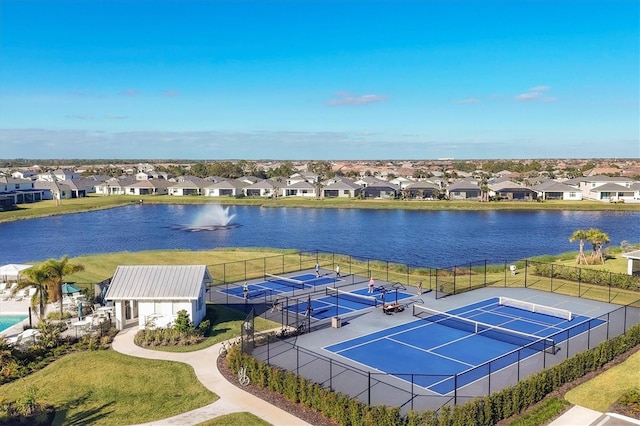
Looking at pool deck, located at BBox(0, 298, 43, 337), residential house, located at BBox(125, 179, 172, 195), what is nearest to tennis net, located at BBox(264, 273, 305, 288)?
pool deck, located at BBox(0, 298, 43, 337)

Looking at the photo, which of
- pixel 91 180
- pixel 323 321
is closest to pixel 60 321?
pixel 323 321

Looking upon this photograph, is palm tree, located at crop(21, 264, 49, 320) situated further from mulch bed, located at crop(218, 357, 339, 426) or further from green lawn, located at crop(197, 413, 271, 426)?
green lawn, located at crop(197, 413, 271, 426)

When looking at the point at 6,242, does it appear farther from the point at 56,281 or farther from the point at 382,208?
the point at 382,208

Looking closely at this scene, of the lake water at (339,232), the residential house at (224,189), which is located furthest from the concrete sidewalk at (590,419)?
the residential house at (224,189)

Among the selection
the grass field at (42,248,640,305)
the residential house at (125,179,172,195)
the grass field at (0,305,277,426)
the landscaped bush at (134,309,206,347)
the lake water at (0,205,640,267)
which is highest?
the residential house at (125,179,172,195)

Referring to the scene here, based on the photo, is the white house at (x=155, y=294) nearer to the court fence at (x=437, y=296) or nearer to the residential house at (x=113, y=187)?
the court fence at (x=437, y=296)

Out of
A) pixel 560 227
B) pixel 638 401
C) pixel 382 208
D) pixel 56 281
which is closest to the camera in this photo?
pixel 638 401
